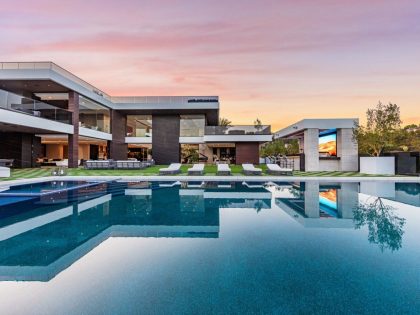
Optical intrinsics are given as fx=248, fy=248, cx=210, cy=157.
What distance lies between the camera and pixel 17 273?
11.6 feet

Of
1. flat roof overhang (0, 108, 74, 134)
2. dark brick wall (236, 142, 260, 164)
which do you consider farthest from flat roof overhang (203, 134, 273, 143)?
flat roof overhang (0, 108, 74, 134)

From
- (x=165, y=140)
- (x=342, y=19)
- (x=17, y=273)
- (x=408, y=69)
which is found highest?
(x=342, y=19)

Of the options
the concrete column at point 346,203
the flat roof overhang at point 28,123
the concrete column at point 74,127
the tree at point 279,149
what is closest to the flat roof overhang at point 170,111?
the concrete column at point 74,127

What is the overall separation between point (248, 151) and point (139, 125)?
14087mm

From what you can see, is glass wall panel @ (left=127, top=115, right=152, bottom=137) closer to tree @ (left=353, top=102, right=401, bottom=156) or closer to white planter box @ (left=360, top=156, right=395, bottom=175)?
tree @ (left=353, top=102, right=401, bottom=156)

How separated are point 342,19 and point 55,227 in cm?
1733

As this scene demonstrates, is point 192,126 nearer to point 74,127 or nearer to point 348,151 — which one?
point 74,127

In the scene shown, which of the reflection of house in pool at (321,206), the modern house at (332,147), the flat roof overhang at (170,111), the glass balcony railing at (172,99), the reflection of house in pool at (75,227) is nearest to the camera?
the reflection of house in pool at (75,227)

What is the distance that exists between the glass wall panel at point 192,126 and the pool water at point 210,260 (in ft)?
61.8

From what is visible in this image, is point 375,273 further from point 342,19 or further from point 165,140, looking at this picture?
point 165,140

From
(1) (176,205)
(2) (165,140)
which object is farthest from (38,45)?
(1) (176,205)

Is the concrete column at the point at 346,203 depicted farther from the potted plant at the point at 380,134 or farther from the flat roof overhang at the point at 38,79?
the flat roof overhang at the point at 38,79

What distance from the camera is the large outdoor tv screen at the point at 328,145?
2139cm

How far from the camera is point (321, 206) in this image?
26.8 ft
